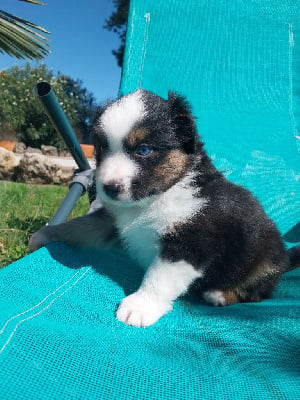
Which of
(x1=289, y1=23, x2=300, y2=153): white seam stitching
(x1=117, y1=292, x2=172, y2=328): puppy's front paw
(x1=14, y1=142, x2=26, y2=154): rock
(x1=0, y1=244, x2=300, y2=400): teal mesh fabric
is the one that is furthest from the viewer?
(x1=14, y1=142, x2=26, y2=154): rock

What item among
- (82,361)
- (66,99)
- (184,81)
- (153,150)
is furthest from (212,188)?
(66,99)

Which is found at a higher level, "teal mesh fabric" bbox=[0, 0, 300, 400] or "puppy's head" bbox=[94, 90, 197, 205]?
"puppy's head" bbox=[94, 90, 197, 205]

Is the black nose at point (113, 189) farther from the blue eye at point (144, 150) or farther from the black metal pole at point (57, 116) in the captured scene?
the black metal pole at point (57, 116)

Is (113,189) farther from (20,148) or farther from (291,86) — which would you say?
(20,148)

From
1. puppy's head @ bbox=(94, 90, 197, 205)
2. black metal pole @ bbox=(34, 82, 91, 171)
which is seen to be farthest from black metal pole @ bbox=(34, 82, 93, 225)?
puppy's head @ bbox=(94, 90, 197, 205)

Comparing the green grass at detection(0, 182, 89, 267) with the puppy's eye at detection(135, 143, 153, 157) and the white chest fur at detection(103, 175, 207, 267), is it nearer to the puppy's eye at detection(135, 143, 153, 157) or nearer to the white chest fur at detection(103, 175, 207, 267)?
the white chest fur at detection(103, 175, 207, 267)

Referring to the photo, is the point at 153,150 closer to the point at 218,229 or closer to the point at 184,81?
the point at 218,229

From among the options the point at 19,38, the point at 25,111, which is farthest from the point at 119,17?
the point at 19,38
